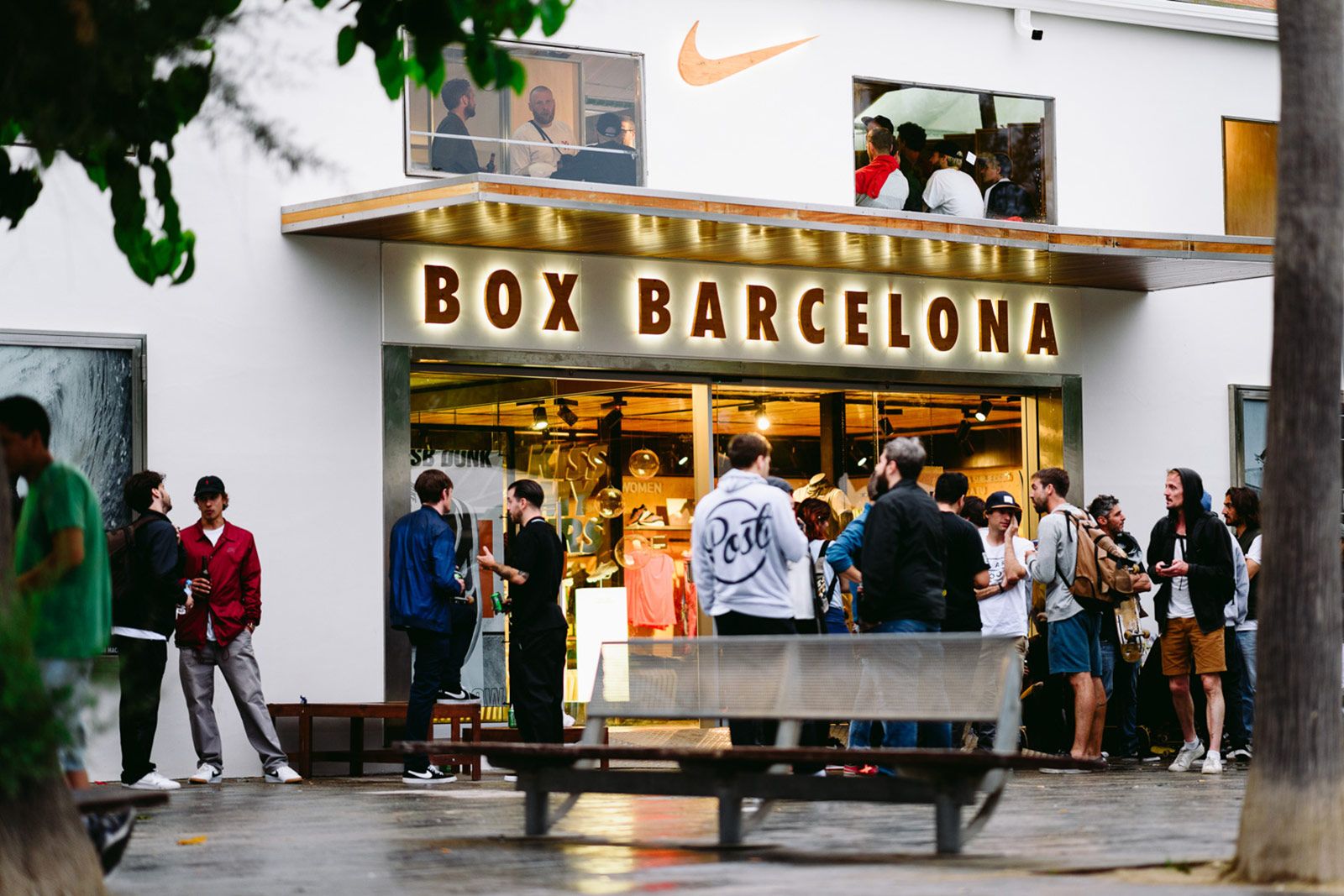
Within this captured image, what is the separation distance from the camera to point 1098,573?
14031mm

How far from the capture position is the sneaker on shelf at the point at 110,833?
7000mm

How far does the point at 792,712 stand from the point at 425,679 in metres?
4.55

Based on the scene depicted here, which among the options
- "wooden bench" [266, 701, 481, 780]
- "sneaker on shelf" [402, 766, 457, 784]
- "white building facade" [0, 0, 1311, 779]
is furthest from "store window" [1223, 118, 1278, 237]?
"sneaker on shelf" [402, 766, 457, 784]

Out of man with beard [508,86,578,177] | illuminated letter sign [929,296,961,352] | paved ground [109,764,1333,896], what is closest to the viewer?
paved ground [109,764,1333,896]

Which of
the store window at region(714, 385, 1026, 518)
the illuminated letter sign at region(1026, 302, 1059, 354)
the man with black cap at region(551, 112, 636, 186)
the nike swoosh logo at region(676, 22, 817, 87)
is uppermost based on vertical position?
the nike swoosh logo at region(676, 22, 817, 87)

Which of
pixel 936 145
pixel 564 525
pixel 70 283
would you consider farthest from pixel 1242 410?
pixel 70 283

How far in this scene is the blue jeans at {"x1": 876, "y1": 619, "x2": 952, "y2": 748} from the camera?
1109 cm

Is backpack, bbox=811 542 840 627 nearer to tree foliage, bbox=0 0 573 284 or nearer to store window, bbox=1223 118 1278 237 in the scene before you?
store window, bbox=1223 118 1278 237

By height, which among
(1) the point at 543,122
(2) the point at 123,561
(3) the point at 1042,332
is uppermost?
(1) the point at 543,122

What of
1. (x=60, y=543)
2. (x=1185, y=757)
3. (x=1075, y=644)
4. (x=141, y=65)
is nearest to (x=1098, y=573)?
Answer: (x=1075, y=644)

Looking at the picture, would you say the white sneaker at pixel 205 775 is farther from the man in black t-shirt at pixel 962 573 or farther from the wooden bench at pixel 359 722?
the man in black t-shirt at pixel 962 573

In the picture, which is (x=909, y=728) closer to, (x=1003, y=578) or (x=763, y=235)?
(x=1003, y=578)

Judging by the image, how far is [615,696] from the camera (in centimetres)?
969

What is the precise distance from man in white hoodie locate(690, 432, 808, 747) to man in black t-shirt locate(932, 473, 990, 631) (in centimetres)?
147
